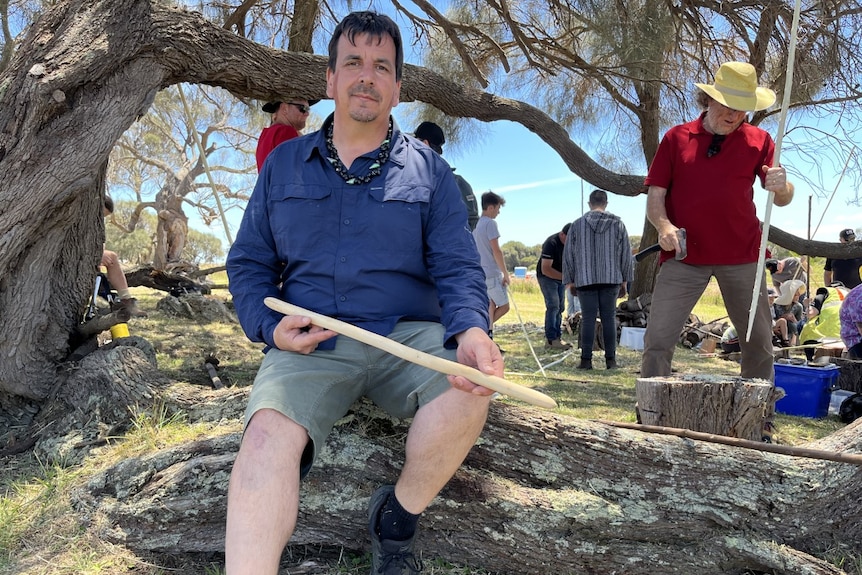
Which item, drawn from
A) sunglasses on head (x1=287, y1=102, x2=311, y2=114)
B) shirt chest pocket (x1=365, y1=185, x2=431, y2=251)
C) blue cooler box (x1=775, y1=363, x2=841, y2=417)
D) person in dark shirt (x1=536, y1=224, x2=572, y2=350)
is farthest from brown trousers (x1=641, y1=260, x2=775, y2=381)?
person in dark shirt (x1=536, y1=224, x2=572, y2=350)

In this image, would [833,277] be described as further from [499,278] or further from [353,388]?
[353,388]

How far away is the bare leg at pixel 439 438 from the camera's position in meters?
Answer: 1.40

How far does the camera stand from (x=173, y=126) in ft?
61.8

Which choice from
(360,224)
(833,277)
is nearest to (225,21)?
(360,224)

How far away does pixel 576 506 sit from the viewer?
5.47 feet

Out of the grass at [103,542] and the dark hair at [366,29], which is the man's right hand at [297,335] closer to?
the grass at [103,542]

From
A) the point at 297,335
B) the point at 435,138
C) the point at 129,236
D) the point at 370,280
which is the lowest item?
the point at 297,335

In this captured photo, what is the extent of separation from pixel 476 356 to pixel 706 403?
106 cm

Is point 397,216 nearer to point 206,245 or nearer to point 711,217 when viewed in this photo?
point 711,217

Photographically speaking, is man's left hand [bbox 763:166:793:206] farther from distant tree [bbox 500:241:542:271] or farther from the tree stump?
distant tree [bbox 500:241:542:271]


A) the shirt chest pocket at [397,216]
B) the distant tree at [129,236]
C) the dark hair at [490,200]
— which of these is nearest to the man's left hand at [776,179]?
the shirt chest pocket at [397,216]

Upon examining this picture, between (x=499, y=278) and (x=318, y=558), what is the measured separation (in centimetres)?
335

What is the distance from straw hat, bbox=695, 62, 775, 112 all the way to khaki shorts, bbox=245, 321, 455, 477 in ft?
5.82

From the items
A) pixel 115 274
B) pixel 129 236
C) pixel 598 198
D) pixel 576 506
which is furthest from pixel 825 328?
pixel 129 236
